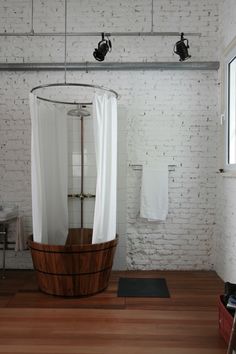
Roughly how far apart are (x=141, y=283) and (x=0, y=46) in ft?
12.5

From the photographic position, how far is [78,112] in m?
4.07

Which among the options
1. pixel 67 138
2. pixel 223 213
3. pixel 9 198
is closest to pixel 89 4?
pixel 67 138

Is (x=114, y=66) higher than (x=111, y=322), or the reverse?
(x=114, y=66)

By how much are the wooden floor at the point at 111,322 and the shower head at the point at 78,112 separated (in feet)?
7.36

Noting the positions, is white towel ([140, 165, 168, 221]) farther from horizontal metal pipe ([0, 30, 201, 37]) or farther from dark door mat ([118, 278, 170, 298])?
horizontal metal pipe ([0, 30, 201, 37])

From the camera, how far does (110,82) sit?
14.4ft

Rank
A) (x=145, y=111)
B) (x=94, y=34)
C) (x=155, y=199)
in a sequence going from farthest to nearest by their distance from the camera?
(x=145, y=111), (x=155, y=199), (x=94, y=34)

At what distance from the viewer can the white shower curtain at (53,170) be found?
3811mm

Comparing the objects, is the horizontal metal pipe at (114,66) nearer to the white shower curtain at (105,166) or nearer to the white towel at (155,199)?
the white shower curtain at (105,166)

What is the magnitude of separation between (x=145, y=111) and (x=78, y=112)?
973mm

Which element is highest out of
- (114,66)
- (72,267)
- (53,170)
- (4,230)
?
(114,66)

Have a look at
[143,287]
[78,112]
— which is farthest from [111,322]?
[78,112]

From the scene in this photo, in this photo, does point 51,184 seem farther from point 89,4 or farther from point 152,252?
point 89,4

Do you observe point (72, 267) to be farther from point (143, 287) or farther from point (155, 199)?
point (155, 199)
